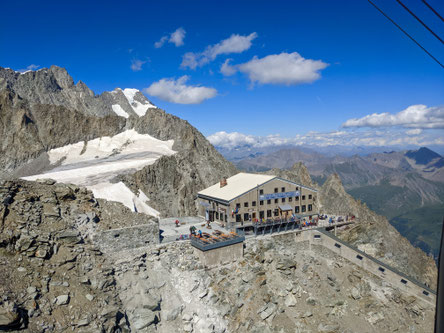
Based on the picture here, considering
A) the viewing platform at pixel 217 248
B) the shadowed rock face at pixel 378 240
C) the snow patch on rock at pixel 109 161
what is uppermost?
the snow patch on rock at pixel 109 161

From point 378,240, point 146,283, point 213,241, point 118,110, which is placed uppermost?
point 118,110

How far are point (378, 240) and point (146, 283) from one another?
143 feet

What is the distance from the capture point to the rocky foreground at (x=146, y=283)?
75.6 ft

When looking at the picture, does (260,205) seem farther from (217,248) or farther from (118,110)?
(118,110)

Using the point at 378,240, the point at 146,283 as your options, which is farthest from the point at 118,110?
the point at 146,283

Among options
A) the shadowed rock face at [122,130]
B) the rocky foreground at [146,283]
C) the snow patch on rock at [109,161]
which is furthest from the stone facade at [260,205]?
the shadowed rock face at [122,130]

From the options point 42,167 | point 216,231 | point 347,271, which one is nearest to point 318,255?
point 347,271

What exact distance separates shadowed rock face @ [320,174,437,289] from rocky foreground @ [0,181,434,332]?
12867 millimetres

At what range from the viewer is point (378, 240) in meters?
53.1

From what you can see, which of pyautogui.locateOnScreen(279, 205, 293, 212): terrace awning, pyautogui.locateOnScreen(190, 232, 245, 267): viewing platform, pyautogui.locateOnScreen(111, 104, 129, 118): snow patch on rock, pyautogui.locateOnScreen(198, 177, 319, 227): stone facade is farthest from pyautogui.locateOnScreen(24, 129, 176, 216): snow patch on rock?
pyautogui.locateOnScreen(111, 104, 129, 118): snow patch on rock

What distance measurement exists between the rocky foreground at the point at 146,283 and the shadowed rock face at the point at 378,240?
12867mm

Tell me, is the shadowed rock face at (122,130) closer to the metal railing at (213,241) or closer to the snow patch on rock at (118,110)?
the metal railing at (213,241)

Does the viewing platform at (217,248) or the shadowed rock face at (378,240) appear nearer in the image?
the viewing platform at (217,248)

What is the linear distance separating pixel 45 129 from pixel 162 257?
226ft
